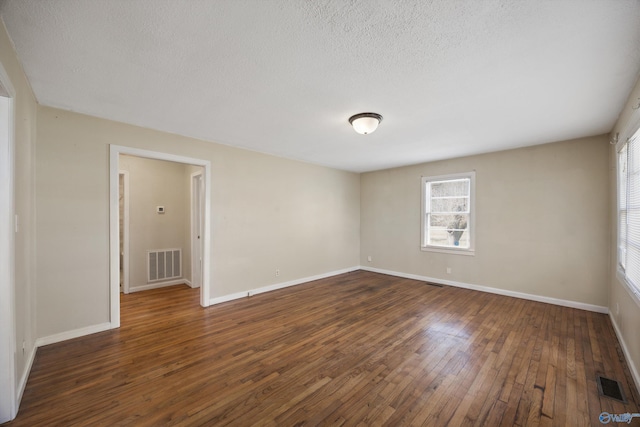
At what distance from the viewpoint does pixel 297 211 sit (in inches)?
214

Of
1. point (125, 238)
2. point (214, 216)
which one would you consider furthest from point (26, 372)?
point (125, 238)

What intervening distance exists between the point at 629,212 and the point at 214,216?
16.5 feet

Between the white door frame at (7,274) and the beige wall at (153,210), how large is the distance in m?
3.33

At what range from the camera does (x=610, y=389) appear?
211 centimetres

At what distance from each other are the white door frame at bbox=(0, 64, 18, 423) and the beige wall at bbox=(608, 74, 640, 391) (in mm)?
4591

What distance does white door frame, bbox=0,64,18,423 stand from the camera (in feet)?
5.60

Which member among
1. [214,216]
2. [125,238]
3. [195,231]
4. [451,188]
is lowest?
[125,238]

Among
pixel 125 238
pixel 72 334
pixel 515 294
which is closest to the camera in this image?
pixel 72 334

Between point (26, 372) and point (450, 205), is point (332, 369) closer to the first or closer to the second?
point (26, 372)

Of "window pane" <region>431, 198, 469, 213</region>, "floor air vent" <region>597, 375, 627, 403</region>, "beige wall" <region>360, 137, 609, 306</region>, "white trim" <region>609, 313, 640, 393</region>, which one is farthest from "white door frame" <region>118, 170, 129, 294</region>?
"white trim" <region>609, 313, 640, 393</region>

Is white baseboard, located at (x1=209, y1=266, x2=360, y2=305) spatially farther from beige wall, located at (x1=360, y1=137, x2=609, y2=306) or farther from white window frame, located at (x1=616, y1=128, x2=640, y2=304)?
white window frame, located at (x1=616, y1=128, x2=640, y2=304)

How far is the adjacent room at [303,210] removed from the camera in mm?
1729

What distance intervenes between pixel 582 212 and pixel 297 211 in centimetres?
464

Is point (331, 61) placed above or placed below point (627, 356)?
above
